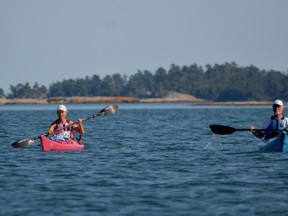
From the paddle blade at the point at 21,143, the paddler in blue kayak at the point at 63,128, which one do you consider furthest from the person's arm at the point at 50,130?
the paddle blade at the point at 21,143

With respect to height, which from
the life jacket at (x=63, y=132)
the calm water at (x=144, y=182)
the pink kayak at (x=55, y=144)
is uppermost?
the life jacket at (x=63, y=132)

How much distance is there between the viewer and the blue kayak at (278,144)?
26766 mm

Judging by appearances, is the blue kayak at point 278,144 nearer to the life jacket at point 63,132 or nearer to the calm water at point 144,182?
the calm water at point 144,182

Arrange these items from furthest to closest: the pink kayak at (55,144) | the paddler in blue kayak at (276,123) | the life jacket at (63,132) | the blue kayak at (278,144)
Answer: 1. the life jacket at (63,132)
2. the pink kayak at (55,144)
3. the paddler in blue kayak at (276,123)
4. the blue kayak at (278,144)

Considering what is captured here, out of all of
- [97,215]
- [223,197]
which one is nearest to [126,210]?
[97,215]

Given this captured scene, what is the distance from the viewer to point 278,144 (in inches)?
1063

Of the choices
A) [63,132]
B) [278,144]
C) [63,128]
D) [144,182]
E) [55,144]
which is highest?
[63,128]

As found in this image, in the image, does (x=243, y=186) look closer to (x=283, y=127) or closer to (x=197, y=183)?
(x=197, y=183)

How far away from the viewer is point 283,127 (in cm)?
2716

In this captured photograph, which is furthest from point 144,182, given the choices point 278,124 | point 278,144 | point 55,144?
point 55,144

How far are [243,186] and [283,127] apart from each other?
26.6 feet

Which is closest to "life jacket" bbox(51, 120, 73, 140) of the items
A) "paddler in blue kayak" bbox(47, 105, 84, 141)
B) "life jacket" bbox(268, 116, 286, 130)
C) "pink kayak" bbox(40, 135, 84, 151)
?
"paddler in blue kayak" bbox(47, 105, 84, 141)

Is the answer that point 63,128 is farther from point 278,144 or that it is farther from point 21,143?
point 278,144

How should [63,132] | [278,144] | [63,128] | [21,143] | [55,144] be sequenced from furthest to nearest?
[21,143]
[63,132]
[63,128]
[55,144]
[278,144]
